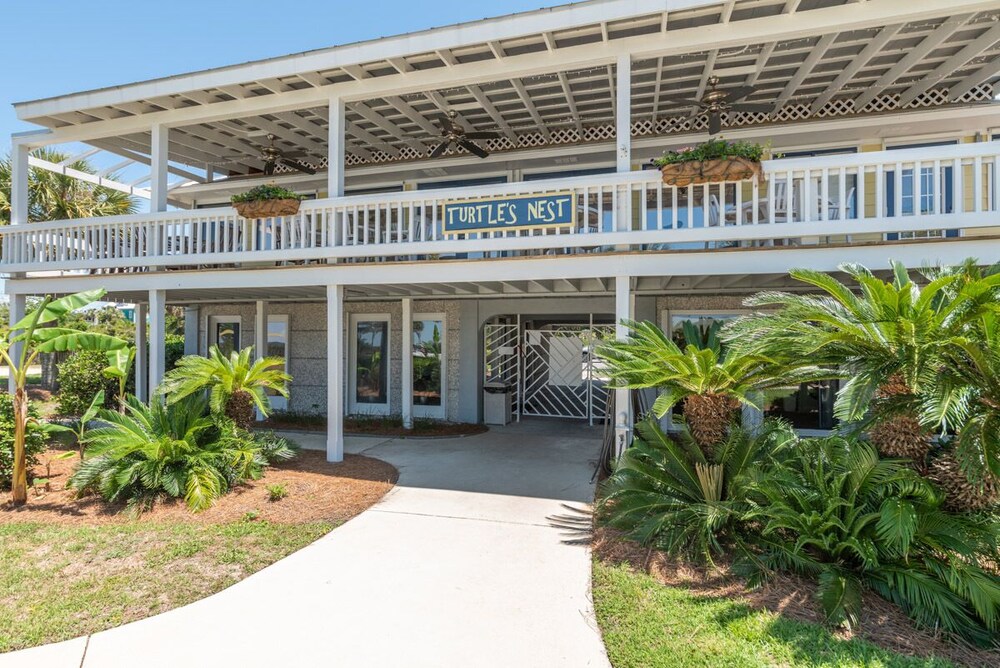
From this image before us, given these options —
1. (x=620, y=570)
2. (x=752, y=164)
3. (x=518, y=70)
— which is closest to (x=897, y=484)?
(x=620, y=570)

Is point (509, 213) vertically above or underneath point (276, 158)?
underneath

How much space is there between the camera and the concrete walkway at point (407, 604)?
11.0 ft

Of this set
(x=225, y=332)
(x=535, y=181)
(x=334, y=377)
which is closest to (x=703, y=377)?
(x=535, y=181)

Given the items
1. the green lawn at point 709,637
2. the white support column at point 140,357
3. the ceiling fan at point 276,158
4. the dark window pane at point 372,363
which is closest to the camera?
the green lawn at point 709,637

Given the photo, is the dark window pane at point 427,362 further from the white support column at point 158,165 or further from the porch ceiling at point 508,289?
the white support column at point 158,165

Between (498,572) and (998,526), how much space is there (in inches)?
141

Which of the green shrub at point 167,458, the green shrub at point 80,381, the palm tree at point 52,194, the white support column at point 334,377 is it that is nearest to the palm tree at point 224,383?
the green shrub at point 167,458

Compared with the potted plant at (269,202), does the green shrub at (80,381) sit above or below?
below

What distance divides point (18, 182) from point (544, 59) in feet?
32.2

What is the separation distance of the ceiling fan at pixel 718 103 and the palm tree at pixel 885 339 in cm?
390

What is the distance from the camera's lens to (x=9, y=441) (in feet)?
21.8

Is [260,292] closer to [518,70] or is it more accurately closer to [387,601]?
[518,70]

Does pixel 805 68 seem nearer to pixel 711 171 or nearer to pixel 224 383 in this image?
A: pixel 711 171

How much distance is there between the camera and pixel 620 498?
548 cm
